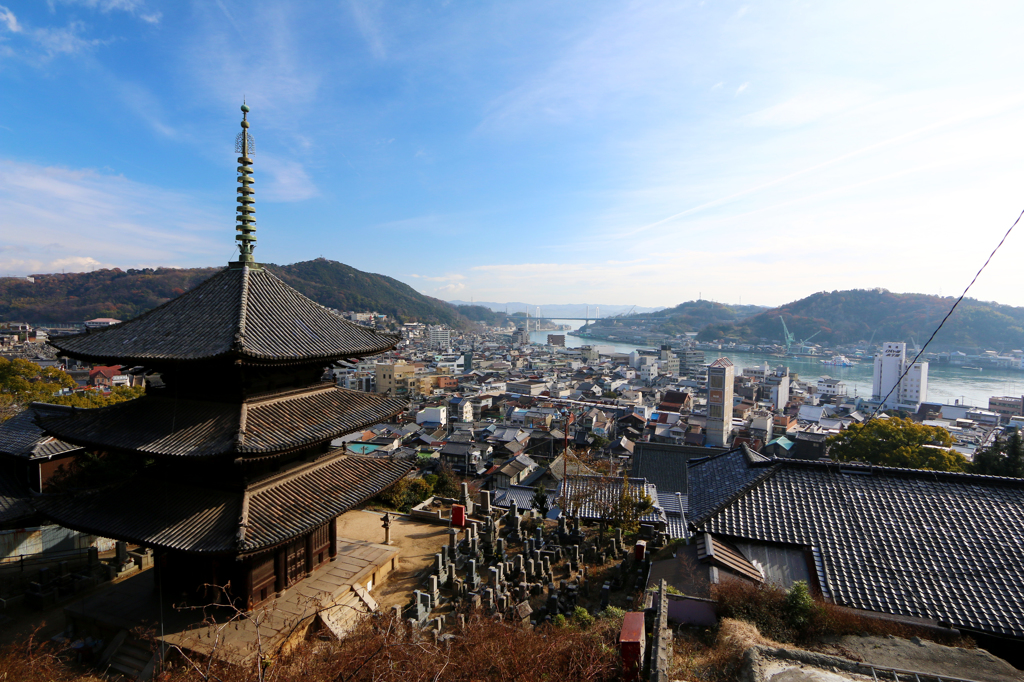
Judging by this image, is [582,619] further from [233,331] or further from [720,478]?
[233,331]

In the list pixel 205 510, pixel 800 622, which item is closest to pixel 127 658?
pixel 205 510

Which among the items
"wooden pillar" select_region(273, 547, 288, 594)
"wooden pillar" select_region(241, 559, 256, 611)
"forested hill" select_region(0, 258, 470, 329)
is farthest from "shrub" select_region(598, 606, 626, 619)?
"forested hill" select_region(0, 258, 470, 329)

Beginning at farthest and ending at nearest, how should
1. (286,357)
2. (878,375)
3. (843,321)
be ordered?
(843,321) < (878,375) < (286,357)

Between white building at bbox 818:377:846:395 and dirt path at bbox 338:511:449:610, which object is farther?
Result: white building at bbox 818:377:846:395

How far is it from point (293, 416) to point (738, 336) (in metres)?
197

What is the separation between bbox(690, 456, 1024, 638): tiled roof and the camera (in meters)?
8.30

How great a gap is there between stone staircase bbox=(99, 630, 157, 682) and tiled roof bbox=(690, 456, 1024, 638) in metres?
11.2

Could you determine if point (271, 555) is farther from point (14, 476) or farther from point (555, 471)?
point (555, 471)

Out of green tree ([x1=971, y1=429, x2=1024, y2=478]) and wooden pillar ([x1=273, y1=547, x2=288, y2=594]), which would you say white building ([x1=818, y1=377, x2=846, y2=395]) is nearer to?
green tree ([x1=971, y1=429, x2=1024, y2=478])

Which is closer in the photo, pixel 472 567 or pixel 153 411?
pixel 153 411

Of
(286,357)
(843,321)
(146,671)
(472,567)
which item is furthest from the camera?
(843,321)

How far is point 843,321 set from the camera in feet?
572

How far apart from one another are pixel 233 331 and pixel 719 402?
5423cm

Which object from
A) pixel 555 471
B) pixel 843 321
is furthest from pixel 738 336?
pixel 555 471
